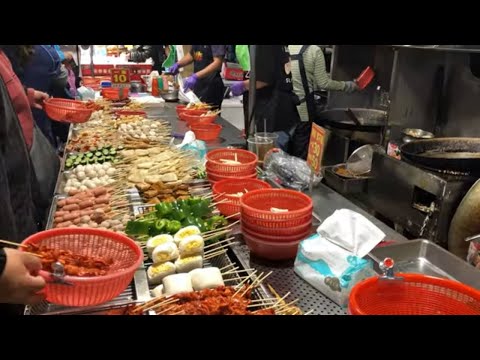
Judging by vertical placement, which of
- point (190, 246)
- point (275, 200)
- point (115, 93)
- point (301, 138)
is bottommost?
point (301, 138)

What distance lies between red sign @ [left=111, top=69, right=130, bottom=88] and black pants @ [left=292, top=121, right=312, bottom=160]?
286 cm

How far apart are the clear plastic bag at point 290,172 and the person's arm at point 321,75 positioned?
10.7 feet

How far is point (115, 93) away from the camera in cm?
670

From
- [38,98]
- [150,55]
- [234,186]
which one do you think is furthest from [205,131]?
[150,55]

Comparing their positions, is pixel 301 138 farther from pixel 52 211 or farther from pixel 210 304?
pixel 210 304

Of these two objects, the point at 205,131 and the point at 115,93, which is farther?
the point at 115,93

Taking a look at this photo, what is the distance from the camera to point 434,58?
5.04m

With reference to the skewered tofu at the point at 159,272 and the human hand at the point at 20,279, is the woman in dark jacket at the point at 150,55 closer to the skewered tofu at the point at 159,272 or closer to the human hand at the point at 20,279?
the skewered tofu at the point at 159,272

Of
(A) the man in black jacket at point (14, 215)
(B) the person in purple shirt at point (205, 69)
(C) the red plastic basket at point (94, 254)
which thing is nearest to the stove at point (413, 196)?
(C) the red plastic basket at point (94, 254)

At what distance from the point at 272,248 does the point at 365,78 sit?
4640 millimetres

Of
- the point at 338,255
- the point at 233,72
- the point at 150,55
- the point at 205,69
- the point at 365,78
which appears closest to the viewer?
the point at 338,255

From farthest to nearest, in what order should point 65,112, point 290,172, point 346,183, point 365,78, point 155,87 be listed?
1. point 155,87
2. point 365,78
3. point 346,183
4. point 65,112
5. point 290,172

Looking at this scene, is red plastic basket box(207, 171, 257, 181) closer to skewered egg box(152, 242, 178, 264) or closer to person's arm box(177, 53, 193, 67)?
skewered egg box(152, 242, 178, 264)
